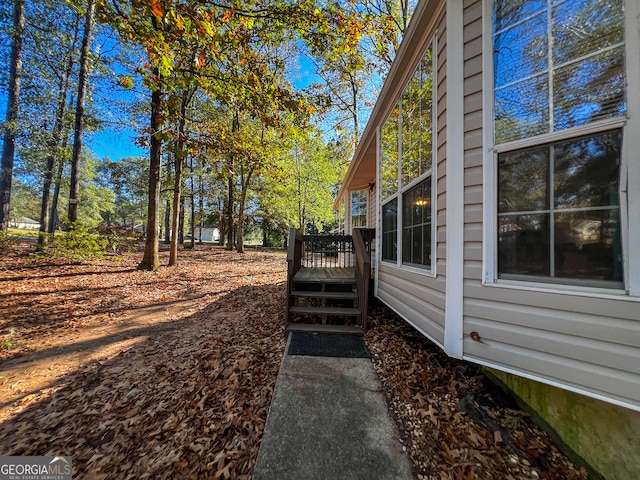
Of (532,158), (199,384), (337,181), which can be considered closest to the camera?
(532,158)

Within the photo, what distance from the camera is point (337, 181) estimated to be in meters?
17.7

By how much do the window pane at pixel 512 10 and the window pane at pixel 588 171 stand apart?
40.9 inches

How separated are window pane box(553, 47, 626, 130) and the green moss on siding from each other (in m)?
1.82

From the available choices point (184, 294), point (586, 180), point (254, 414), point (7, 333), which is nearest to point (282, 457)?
point (254, 414)

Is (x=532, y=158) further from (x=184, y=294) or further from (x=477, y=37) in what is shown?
(x=184, y=294)

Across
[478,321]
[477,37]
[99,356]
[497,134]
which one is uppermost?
[477,37]

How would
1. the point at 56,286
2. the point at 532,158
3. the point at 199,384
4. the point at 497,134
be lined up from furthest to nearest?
the point at 56,286, the point at 199,384, the point at 497,134, the point at 532,158

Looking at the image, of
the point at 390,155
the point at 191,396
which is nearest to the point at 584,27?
the point at 390,155

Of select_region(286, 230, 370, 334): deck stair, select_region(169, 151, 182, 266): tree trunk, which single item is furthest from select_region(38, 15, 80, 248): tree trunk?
select_region(286, 230, 370, 334): deck stair

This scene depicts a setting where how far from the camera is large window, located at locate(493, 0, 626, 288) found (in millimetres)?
1472

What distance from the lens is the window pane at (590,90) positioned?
146 cm

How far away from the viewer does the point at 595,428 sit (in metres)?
1.62

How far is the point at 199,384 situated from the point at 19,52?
1258 centimetres

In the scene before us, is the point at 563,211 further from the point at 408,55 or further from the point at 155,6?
the point at 155,6
